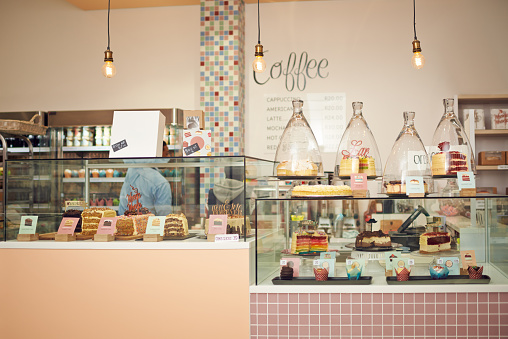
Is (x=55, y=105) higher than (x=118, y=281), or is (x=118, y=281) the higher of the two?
(x=55, y=105)

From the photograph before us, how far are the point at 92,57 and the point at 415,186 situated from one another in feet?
16.8

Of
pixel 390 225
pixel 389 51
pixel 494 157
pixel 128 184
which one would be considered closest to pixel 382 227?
pixel 390 225

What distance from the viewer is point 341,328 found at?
105 inches

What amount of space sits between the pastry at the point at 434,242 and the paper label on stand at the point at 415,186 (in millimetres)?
315

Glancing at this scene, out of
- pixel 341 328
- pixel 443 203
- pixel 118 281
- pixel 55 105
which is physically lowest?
pixel 341 328

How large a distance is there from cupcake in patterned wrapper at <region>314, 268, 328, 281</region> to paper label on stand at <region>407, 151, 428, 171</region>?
76 cm

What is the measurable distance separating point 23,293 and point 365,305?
1.99 m

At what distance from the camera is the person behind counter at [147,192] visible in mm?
2982

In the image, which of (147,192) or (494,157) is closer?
(147,192)

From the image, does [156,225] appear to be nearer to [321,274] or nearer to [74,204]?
[74,204]

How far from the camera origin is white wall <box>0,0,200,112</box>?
20.8 ft

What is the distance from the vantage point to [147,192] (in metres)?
3.04

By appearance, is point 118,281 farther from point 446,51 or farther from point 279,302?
point 446,51

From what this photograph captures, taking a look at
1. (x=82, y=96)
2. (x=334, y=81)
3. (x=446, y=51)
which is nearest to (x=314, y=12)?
(x=334, y=81)
